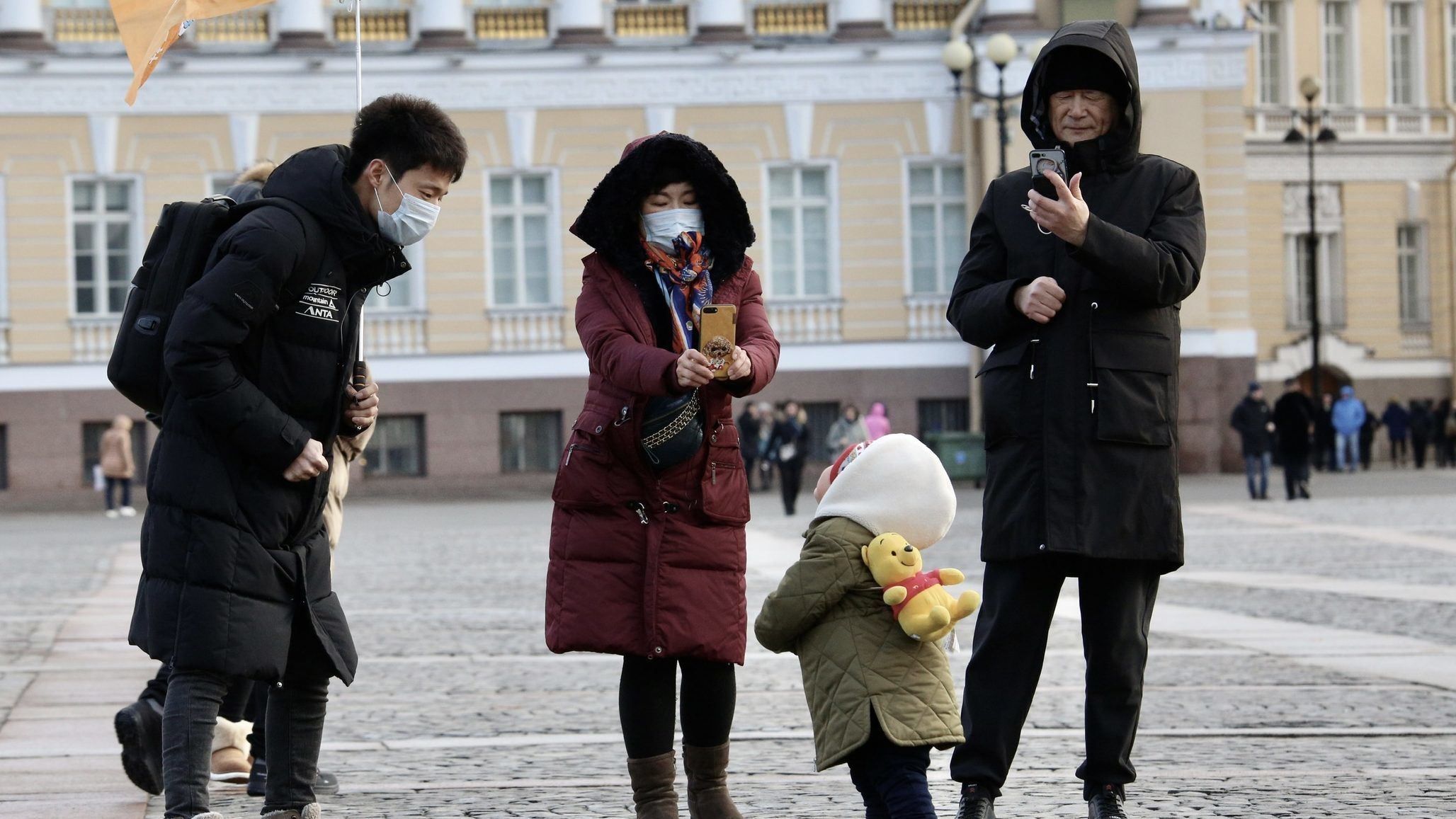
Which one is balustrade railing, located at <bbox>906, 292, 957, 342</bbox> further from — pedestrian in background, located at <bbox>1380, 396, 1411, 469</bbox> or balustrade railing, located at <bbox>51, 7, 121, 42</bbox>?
pedestrian in background, located at <bbox>1380, 396, 1411, 469</bbox>

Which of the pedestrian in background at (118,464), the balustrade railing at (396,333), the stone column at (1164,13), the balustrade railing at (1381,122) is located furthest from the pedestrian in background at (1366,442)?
the pedestrian in background at (118,464)

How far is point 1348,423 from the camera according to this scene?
4306 cm

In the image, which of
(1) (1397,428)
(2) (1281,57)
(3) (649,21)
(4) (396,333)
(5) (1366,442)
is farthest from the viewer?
(2) (1281,57)

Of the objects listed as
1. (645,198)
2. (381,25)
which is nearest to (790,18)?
(381,25)

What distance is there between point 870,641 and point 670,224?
1.33 meters

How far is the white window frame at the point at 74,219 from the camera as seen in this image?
115 feet

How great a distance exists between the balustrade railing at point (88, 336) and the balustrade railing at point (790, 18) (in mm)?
10964

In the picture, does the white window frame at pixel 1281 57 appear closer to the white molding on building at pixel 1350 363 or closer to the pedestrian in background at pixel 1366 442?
the white molding on building at pixel 1350 363

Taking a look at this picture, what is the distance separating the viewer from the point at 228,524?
5.84 metres

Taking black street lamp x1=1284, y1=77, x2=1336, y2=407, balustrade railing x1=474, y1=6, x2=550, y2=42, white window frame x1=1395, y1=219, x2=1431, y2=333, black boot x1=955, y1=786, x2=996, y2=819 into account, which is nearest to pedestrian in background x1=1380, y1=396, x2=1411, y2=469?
black street lamp x1=1284, y1=77, x2=1336, y2=407

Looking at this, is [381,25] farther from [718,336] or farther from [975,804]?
[975,804]

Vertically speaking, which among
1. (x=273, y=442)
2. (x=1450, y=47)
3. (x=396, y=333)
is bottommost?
(x=273, y=442)

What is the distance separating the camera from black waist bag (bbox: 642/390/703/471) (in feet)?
20.3

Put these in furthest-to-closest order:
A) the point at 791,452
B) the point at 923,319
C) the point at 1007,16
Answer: the point at 923,319
the point at 1007,16
the point at 791,452
